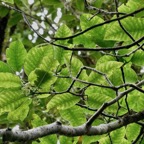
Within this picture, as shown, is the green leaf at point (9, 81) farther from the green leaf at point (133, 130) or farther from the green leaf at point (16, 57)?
the green leaf at point (133, 130)

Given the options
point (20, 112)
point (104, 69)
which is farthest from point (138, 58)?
point (20, 112)

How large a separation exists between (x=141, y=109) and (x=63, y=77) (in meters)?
0.25

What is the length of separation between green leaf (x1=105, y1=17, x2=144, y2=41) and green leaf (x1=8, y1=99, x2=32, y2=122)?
262 millimetres

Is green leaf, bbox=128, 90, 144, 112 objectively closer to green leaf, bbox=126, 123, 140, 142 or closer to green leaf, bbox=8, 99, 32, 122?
green leaf, bbox=126, 123, 140, 142

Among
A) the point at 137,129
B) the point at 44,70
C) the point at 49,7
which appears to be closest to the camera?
the point at 44,70

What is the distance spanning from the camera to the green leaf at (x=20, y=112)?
1.01m

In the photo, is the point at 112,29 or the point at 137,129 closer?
the point at 112,29

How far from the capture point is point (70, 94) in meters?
1.05

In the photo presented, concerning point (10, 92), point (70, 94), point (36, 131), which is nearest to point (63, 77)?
point (70, 94)

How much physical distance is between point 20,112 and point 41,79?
4.6 inches

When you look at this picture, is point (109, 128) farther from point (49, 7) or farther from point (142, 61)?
point (49, 7)

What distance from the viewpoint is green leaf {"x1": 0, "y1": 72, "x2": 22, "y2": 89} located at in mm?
985

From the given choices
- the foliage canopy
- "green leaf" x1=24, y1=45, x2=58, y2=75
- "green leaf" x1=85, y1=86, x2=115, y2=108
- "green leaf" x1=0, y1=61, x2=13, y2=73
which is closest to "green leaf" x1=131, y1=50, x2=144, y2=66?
the foliage canopy

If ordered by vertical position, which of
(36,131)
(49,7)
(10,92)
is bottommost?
(36,131)
